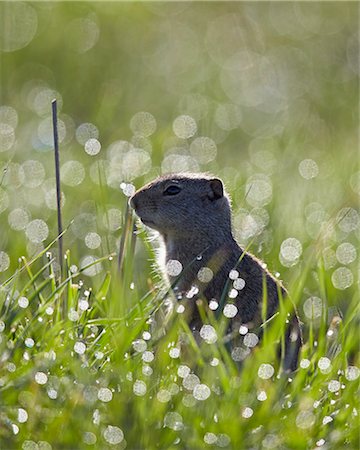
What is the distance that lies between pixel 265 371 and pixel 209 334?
270 mm

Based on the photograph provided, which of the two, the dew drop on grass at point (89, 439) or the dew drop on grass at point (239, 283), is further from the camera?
the dew drop on grass at point (239, 283)

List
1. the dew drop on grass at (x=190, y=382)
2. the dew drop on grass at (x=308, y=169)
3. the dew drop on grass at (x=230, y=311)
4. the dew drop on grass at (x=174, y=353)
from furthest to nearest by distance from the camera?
the dew drop on grass at (x=308, y=169) < the dew drop on grass at (x=230, y=311) < the dew drop on grass at (x=174, y=353) < the dew drop on grass at (x=190, y=382)

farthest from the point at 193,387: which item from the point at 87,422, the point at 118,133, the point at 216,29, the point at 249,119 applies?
the point at 216,29

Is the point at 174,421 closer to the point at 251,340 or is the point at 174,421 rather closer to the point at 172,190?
the point at 251,340

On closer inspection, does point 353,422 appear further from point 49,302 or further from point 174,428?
point 49,302

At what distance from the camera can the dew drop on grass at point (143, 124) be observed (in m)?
6.93

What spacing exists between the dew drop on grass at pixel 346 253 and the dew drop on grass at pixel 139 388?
2.42 meters

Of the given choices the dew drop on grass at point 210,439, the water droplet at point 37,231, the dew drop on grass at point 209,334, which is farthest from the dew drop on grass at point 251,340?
the water droplet at point 37,231

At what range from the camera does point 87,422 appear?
2459 millimetres

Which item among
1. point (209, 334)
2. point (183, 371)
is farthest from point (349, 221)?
point (183, 371)

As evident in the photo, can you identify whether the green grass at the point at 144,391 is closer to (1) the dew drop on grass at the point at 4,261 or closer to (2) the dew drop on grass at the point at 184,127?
(1) the dew drop on grass at the point at 4,261

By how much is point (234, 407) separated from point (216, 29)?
8.60 m

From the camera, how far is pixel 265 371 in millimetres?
2740

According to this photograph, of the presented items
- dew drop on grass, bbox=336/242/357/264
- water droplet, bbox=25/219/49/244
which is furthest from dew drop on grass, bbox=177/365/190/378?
dew drop on grass, bbox=336/242/357/264
